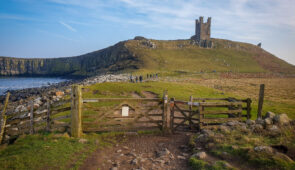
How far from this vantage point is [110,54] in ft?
545

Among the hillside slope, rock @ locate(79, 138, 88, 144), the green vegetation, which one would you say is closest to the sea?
the hillside slope

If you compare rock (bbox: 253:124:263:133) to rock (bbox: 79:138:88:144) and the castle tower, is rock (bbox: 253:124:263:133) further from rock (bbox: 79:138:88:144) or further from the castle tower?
the castle tower

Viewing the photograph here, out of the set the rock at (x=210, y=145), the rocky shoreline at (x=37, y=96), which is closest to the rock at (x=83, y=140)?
the rocky shoreline at (x=37, y=96)

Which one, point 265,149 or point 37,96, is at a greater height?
point 265,149

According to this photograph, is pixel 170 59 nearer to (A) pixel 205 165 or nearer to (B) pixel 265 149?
(B) pixel 265 149

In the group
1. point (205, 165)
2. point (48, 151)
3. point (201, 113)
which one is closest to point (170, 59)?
point (201, 113)

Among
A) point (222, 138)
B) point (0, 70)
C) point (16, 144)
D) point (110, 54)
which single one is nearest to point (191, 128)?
point (222, 138)

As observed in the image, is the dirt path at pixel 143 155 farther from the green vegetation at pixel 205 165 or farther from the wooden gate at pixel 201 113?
the wooden gate at pixel 201 113

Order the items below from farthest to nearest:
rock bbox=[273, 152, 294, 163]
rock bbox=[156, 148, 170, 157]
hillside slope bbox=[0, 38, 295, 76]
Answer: hillside slope bbox=[0, 38, 295, 76] < rock bbox=[156, 148, 170, 157] < rock bbox=[273, 152, 294, 163]

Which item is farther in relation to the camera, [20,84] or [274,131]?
[20,84]

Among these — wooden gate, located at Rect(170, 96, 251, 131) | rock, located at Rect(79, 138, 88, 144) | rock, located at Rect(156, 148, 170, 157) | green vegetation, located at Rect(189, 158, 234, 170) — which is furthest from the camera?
wooden gate, located at Rect(170, 96, 251, 131)

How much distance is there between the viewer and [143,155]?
8.30 m

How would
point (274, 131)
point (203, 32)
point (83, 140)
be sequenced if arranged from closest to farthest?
point (274, 131) → point (83, 140) → point (203, 32)

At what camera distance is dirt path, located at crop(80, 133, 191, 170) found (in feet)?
23.7
